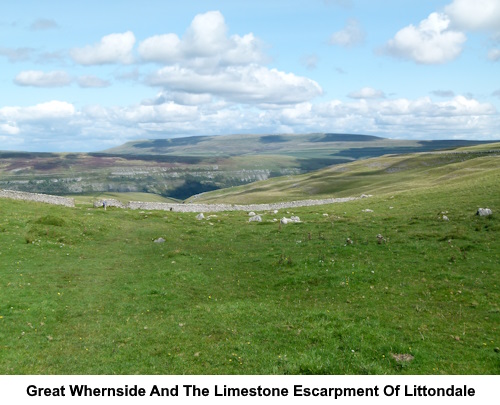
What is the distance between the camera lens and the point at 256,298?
24.1m

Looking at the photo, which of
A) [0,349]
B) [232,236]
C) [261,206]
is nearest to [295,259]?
[232,236]

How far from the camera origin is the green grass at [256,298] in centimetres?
1634

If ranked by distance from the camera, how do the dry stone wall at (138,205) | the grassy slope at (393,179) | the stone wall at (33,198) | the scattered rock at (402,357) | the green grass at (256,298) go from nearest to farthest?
the scattered rock at (402,357)
the green grass at (256,298)
the stone wall at (33,198)
the dry stone wall at (138,205)
the grassy slope at (393,179)

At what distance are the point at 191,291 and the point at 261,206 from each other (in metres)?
50.3

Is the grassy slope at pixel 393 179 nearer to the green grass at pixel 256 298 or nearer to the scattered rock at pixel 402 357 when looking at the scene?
the green grass at pixel 256 298

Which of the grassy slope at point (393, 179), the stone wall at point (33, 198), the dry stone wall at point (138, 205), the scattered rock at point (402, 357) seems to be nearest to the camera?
the scattered rock at point (402, 357)

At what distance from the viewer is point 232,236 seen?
1652 inches

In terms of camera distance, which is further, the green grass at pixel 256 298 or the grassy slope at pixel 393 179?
the grassy slope at pixel 393 179

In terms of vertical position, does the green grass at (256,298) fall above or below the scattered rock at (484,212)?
below

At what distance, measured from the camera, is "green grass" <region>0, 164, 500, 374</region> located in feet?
53.6

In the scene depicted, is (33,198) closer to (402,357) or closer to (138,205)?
(138,205)

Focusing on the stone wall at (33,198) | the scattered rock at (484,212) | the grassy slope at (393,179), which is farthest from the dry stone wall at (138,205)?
the scattered rock at (484,212)

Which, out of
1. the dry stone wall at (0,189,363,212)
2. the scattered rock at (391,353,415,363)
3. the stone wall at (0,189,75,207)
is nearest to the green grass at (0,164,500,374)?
the scattered rock at (391,353,415,363)
